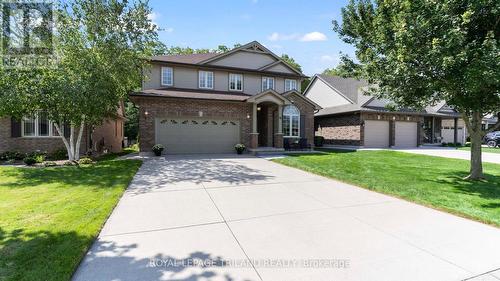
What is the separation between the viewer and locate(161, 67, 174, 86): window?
1775 cm

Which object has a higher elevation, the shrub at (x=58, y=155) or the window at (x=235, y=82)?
the window at (x=235, y=82)

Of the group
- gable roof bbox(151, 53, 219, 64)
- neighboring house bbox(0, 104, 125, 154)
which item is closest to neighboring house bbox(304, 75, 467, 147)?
gable roof bbox(151, 53, 219, 64)

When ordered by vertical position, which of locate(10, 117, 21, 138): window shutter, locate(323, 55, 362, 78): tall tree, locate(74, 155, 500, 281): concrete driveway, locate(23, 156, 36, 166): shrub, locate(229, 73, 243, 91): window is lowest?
locate(74, 155, 500, 281): concrete driveway

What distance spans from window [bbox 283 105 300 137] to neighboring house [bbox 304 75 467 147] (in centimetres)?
533

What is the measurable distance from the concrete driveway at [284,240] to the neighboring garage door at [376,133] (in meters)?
16.1

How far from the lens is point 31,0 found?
37.5 feet

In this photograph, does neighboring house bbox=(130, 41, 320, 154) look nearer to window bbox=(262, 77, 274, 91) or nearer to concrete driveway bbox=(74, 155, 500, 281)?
window bbox=(262, 77, 274, 91)

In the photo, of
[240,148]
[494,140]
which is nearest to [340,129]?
[240,148]

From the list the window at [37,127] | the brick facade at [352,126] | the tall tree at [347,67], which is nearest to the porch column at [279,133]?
the tall tree at [347,67]

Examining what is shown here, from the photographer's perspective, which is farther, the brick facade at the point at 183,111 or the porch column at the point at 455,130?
the porch column at the point at 455,130

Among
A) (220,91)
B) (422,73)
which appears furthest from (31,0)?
A: (422,73)

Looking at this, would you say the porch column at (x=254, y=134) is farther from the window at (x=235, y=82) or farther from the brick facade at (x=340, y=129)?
the brick facade at (x=340, y=129)

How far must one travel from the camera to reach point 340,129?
23.3 metres

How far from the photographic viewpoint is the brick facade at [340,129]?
21311 millimetres
